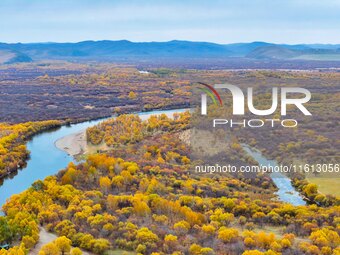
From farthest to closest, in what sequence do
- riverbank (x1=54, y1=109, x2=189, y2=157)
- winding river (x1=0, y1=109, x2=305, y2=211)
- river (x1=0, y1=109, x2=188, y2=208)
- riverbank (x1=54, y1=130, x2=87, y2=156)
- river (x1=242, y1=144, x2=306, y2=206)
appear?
1. riverbank (x1=54, y1=130, x2=87, y2=156)
2. riverbank (x1=54, y1=109, x2=189, y2=157)
3. river (x1=0, y1=109, x2=188, y2=208)
4. winding river (x1=0, y1=109, x2=305, y2=211)
5. river (x1=242, y1=144, x2=306, y2=206)

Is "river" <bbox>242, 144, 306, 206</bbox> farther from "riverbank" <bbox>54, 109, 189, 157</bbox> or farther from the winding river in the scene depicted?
"riverbank" <bbox>54, 109, 189, 157</bbox>

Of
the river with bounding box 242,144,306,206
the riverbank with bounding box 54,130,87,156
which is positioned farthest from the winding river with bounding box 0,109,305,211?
the riverbank with bounding box 54,130,87,156

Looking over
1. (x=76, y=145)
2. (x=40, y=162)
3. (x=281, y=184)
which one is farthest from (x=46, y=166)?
(x=281, y=184)

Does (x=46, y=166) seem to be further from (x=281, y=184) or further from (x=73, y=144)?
(x=281, y=184)

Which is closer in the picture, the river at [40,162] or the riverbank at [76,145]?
the river at [40,162]

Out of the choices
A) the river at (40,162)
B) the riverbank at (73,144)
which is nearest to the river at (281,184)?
the river at (40,162)

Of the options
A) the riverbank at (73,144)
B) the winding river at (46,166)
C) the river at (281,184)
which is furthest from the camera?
the riverbank at (73,144)

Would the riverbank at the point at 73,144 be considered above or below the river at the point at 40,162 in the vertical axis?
above

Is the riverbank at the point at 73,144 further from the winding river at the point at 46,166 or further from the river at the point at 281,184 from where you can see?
the river at the point at 281,184
